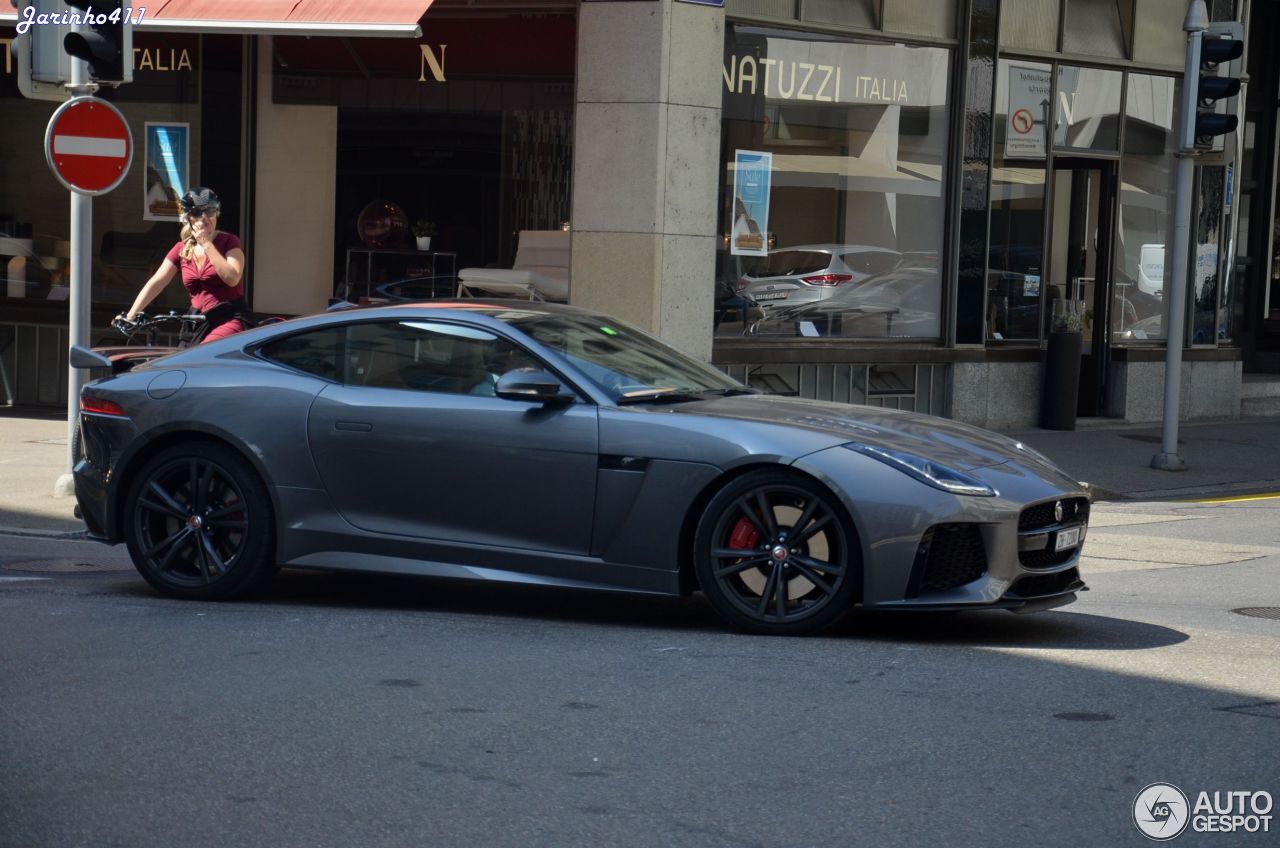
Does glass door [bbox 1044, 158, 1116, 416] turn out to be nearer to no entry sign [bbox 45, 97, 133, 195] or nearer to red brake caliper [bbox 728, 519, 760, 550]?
no entry sign [bbox 45, 97, 133, 195]

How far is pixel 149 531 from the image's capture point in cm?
770

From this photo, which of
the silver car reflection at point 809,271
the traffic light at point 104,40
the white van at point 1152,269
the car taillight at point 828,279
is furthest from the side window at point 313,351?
the white van at point 1152,269

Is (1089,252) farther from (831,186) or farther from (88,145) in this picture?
(88,145)

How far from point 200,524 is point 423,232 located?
25.6 feet

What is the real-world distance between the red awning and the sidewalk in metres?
3.56

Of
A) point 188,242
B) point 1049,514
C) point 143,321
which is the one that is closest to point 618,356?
point 1049,514

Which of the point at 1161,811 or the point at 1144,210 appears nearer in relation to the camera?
the point at 1161,811

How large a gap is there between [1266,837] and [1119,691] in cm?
157

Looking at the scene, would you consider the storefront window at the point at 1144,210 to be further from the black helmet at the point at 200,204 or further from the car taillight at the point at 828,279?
the black helmet at the point at 200,204

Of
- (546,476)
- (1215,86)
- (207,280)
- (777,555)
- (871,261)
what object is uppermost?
(1215,86)

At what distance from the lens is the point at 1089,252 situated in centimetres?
1783

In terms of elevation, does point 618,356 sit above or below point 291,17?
below

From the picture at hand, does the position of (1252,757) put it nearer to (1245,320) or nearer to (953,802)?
(953,802)

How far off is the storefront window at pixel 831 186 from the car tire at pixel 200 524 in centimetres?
780
